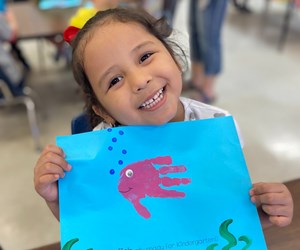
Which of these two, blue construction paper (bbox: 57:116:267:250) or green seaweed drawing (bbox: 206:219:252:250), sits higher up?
blue construction paper (bbox: 57:116:267:250)

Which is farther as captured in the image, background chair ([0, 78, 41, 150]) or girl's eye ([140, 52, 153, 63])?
background chair ([0, 78, 41, 150])

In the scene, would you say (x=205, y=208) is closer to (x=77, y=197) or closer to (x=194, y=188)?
(x=194, y=188)

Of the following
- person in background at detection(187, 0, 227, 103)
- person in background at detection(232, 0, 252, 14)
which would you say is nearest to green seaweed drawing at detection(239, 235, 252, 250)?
person in background at detection(187, 0, 227, 103)

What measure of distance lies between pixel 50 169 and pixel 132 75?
237 millimetres

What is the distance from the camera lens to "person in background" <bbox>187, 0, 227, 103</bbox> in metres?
2.54

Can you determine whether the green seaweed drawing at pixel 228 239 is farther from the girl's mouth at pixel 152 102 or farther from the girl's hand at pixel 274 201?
the girl's mouth at pixel 152 102

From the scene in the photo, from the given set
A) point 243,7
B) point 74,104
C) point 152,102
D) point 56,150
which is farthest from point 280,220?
point 243,7

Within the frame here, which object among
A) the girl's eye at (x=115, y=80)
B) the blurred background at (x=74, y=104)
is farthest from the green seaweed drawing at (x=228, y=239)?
the blurred background at (x=74, y=104)

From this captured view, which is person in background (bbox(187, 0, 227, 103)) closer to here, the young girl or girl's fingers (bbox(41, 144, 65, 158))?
the young girl

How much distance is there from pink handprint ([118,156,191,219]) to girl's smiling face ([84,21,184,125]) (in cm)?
9

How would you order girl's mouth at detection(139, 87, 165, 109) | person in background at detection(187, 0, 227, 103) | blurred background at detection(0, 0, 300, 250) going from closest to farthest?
girl's mouth at detection(139, 87, 165, 109), blurred background at detection(0, 0, 300, 250), person in background at detection(187, 0, 227, 103)

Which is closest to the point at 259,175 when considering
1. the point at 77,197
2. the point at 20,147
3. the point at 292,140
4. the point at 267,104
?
the point at 292,140

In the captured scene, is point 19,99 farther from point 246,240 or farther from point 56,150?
point 246,240

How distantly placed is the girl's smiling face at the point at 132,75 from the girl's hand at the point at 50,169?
156mm
